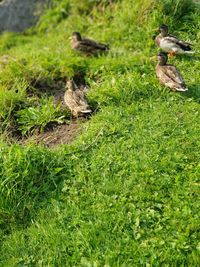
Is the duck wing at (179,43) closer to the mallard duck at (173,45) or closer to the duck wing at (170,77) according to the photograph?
the mallard duck at (173,45)

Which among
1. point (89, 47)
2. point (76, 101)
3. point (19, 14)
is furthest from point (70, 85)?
point (19, 14)

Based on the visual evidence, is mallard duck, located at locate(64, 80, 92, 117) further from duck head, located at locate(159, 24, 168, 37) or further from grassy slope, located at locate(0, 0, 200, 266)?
duck head, located at locate(159, 24, 168, 37)

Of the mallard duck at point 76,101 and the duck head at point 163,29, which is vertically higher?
Result: the duck head at point 163,29

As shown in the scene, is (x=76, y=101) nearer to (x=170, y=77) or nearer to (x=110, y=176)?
(x=170, y=77)

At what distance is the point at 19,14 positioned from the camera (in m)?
11.3

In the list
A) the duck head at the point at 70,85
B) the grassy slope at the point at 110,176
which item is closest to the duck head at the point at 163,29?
the grassy slope at the point at 110,176

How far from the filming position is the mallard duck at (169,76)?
6.26 m

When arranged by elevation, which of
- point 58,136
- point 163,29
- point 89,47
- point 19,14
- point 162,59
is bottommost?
point 58,136

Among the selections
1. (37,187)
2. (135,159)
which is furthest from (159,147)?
(37,187)

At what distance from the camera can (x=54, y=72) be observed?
7.70m

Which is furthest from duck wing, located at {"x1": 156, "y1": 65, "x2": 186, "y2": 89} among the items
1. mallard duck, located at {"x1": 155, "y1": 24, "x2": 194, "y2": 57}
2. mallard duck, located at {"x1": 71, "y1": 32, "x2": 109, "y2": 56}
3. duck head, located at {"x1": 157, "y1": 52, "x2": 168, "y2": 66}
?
mallard duck, located at {"x1": 71, "y1": 32, "x2": 109, "y2": 56}

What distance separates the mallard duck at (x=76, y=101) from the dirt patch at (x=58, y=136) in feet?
0.57

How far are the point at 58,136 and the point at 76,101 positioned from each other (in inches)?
24.5

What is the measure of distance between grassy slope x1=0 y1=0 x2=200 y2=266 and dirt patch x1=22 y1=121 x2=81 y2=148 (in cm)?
24
